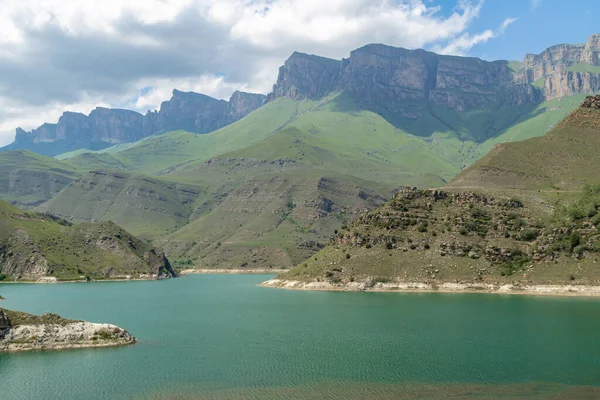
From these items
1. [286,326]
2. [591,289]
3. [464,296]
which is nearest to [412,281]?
[464,296]

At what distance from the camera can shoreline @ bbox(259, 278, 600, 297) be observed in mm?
122500

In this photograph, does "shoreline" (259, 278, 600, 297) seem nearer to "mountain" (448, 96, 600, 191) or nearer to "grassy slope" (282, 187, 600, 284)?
"grassy slope" (282, 187, 600, 284)

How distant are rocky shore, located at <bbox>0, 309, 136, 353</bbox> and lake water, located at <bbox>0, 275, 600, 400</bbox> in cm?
205

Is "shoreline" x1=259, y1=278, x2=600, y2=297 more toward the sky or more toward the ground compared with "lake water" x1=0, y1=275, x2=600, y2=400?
more toward the ground

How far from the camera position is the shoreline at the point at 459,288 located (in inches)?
4823

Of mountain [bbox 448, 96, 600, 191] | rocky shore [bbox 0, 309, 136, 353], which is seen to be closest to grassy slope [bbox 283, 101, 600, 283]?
mountain [bbox 448, 96, 600, 191]

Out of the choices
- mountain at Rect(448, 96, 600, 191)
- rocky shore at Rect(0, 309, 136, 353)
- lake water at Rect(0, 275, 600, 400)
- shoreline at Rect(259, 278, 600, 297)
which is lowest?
shoreline at Rect(259, 278, 600, 297)

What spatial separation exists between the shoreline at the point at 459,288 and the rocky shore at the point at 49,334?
249 feet

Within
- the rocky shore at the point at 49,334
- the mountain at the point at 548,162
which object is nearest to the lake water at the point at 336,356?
the rocky shore at the point at 49,334

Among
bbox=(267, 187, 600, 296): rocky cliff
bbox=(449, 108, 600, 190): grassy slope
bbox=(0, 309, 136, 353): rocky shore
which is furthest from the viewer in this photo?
bbox=(449, 108, 600, 190): grassy slope

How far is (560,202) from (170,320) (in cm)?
10545

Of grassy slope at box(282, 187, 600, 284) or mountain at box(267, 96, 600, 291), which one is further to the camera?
mountain at box(267, 96, 600, 291)

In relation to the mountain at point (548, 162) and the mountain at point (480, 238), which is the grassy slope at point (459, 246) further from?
the mountain at point (548, 162)

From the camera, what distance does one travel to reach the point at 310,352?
227 ft
